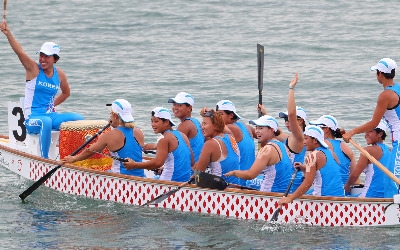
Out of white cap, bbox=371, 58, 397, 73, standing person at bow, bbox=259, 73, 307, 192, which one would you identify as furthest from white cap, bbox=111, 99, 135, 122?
white cap, bbox=371, 58, 397, 73

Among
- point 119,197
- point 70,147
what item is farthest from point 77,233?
point 70,147

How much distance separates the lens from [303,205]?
15172 millimetres

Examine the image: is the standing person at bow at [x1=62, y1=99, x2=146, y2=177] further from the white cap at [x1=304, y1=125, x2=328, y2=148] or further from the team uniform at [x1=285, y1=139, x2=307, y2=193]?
the white cap at [x1=304, y1=125, x2=328, y2=148]

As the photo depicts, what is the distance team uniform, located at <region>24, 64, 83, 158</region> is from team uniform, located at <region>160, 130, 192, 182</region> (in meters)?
2.62

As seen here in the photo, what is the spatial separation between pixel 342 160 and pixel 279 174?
106 cm

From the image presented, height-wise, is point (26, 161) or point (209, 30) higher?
point (209, 30)

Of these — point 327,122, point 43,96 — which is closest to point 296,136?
point 327,122

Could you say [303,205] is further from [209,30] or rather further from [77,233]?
[209,30]

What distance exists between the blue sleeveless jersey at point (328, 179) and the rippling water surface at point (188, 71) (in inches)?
22.4

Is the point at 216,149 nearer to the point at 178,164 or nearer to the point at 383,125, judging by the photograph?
the point at 178,164

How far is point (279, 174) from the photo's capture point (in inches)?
609

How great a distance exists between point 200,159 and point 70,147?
9.78 feet

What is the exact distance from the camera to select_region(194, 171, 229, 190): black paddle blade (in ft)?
50.6

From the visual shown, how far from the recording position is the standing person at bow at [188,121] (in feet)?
54.3
